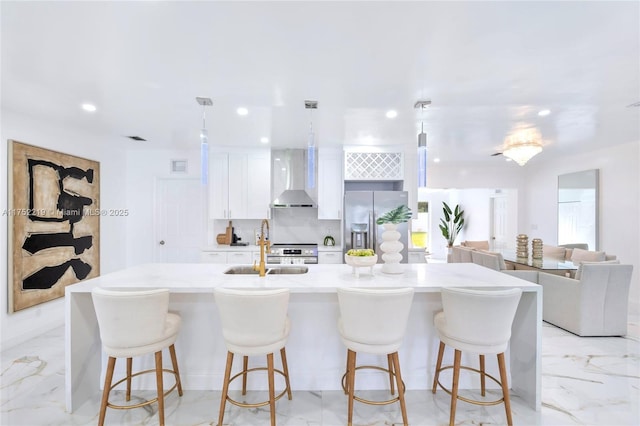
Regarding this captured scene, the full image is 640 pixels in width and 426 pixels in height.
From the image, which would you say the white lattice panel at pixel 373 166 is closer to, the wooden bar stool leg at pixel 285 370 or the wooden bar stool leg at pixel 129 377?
the wooden bar stool leg at pixel 285 370

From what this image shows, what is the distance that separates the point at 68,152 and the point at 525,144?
230 inches

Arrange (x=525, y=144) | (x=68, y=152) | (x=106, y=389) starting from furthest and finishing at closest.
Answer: (x=525, y=144), (x=68, y=152), (x=106, y=389)

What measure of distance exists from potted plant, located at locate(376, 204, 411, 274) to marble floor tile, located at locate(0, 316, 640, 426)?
985mm

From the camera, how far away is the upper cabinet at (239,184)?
4.80 metres

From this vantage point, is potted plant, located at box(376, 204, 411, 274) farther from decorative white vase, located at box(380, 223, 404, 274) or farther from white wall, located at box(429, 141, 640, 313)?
white wall, located at box(429, 141, 640, 313)

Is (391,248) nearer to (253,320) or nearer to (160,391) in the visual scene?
(253,320)

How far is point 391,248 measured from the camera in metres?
2.32

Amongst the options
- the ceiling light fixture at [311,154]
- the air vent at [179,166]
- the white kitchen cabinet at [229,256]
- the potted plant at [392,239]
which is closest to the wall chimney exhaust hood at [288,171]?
the white kitchen cabinet at [229,256]

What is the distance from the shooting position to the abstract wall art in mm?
3105

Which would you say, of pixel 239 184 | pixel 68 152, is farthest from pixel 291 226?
pixel 68 152

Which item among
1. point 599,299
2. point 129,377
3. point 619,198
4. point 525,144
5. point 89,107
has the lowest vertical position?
point 129,377

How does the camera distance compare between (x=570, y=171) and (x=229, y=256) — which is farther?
(x=570, y=171)

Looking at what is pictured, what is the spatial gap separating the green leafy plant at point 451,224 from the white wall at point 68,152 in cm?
757

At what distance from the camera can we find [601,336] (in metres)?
3.39
